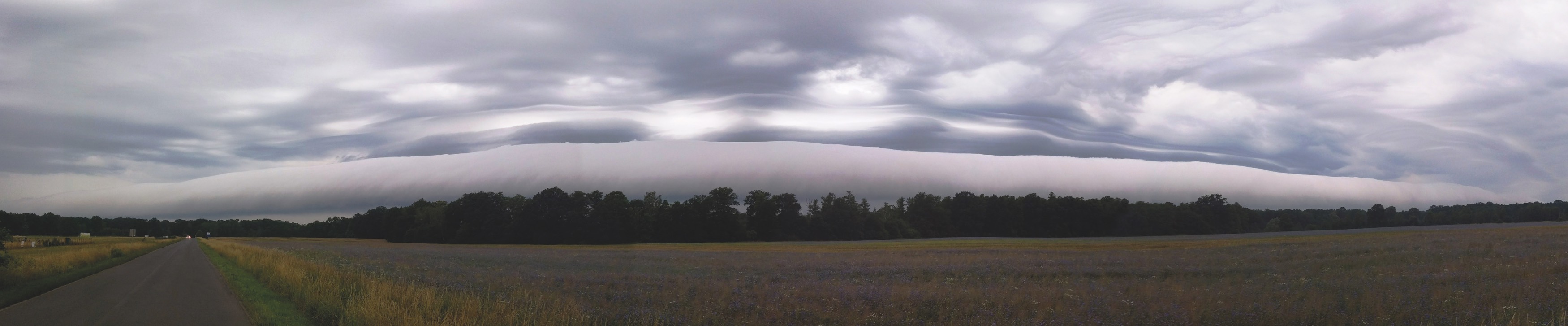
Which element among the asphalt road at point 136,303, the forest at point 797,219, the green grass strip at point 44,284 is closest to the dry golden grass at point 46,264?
the green grass strip at point 44,284

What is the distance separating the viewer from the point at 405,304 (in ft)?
39.3

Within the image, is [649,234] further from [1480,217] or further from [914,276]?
[1480,217]

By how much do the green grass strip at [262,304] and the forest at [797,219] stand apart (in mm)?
73317

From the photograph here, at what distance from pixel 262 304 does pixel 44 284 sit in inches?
538

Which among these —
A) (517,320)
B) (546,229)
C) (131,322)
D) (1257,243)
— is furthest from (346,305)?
(546,229)

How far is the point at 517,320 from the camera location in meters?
10.7

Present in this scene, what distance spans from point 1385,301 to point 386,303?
59.0 feet

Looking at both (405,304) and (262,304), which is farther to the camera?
(262,304)

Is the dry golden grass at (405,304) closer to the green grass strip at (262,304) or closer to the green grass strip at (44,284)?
the green grass strip at (262,304)

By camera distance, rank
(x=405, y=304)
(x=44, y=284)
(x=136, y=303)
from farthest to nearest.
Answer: (x=44, y=284), (x=136, y=303), (x=405, y=304)

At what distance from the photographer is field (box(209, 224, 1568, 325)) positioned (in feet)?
40.9

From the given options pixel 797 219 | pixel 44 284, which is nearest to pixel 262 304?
pixel 44 284

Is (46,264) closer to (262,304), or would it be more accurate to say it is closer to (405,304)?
(262,304)

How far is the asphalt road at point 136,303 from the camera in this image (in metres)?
14.1
